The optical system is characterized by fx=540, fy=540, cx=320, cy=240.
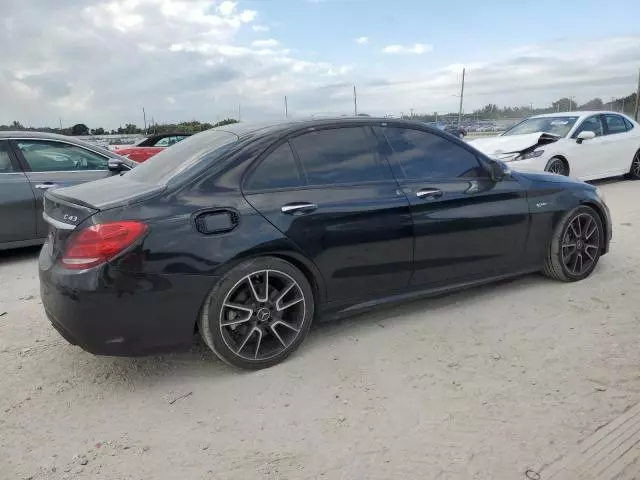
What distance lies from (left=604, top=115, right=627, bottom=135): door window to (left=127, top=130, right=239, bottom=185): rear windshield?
947 cm

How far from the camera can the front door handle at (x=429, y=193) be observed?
12.6 ft

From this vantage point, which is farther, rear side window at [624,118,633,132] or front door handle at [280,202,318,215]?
rear side window at [624,118,633,132]

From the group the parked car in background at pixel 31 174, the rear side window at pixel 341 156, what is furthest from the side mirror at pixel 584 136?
the parked car in background at pixel 31 174

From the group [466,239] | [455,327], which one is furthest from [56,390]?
[466,239]

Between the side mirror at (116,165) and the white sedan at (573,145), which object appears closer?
the side mirror at (116,165)

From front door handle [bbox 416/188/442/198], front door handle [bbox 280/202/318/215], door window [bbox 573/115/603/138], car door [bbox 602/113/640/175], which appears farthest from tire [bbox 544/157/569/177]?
front door handle [bbox 280/202/318/215]

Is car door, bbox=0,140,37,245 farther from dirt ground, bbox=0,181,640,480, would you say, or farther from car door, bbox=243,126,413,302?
car door, bbox=243,126,413,302

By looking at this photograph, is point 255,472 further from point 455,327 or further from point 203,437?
point 455,327

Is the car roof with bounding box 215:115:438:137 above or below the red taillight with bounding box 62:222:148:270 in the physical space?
above

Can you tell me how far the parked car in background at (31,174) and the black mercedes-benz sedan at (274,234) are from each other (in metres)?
2.84

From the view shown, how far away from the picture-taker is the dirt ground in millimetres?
2480

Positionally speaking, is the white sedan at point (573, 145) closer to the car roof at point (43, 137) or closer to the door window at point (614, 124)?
the door window at point (614, 124)

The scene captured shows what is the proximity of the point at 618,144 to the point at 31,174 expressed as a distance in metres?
10.5

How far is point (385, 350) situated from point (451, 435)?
Answer: 0.99 m
